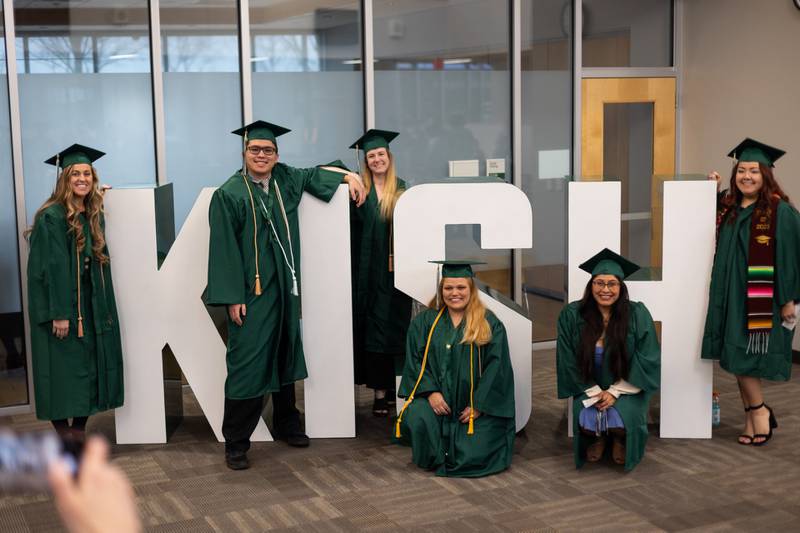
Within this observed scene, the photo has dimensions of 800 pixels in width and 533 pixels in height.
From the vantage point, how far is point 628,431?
453cm

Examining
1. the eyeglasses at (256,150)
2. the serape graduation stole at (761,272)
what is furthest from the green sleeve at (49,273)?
the serape graduation stole at (761,272)

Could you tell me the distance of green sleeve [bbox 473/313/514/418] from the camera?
4613mm

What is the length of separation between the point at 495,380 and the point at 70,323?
6.88 ft

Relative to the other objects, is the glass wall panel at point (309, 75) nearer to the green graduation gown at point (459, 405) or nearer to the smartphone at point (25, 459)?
the green graduation gown at point (459, 405)

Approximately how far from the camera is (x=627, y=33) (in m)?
7.36

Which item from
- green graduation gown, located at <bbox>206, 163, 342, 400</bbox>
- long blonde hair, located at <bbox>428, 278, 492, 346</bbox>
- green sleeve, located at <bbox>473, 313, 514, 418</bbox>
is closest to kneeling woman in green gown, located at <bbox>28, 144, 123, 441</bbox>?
green graduation gown, located at <bbox>206, 163, 342, 400</bbox>

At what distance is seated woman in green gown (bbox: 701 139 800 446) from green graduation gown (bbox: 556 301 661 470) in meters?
0.42

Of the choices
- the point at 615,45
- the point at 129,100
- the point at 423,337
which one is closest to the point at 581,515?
the point at 423,337

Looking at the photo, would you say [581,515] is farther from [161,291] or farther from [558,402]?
[161,291]

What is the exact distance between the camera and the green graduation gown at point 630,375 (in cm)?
458

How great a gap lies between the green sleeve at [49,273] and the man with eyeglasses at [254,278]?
2.30 feet

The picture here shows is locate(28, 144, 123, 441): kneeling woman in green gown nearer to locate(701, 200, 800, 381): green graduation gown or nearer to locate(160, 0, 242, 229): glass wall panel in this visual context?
locate(160, 0, 242, 229): glass wall panel

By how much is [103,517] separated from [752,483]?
395cm

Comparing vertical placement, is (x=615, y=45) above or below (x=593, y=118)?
above
